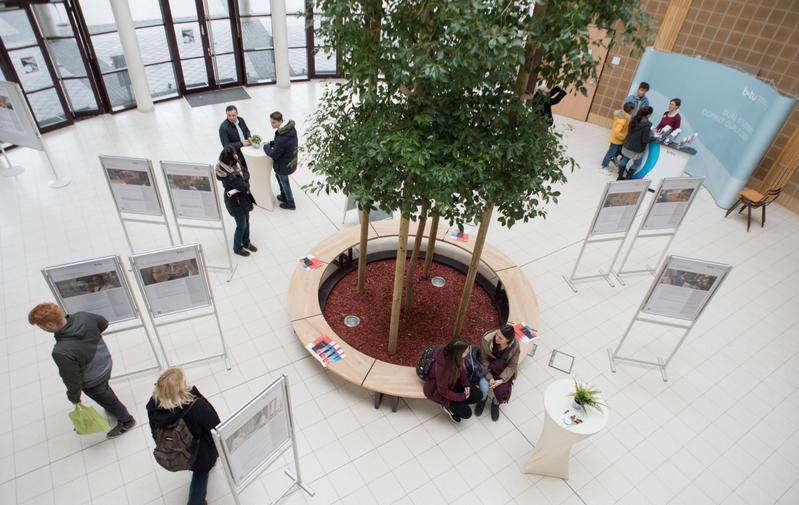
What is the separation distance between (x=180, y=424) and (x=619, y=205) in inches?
216

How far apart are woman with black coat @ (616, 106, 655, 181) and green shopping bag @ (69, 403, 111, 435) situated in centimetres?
876

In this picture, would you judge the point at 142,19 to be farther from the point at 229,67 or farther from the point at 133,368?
the point at 133,368

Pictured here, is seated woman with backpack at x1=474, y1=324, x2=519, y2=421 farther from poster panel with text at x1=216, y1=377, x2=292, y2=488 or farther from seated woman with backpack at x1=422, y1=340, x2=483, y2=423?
poster panel with text at x1=216, y1=377, x2=292, y2=488

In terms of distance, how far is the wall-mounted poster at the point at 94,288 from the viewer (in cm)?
423

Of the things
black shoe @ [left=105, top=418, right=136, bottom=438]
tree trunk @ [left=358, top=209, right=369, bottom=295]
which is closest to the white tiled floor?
black shoe @ [left=105, top=418, right=136, bottom=438]

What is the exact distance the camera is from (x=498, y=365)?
16.1 feet

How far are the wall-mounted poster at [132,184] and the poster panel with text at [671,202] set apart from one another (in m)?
6.27

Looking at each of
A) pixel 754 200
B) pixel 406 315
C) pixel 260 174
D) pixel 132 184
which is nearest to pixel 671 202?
pixel 754 200

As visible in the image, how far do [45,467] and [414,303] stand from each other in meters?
4.03

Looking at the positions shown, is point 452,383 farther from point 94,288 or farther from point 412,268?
point 94,288

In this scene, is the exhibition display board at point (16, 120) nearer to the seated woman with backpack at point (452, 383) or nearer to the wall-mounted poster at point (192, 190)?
the wall-mounted poster at point (192, 190)

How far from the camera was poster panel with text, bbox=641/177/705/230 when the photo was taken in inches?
244

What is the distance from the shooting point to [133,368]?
208 inches

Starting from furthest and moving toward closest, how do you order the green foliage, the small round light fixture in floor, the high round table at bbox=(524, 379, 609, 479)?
1. the small round light fixture in floor
2. the high round table at bbox=(524, 379, 609, 479)
3. the green foliage
